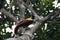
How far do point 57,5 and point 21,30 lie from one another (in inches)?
140

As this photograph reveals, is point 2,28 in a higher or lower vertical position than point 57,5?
lower

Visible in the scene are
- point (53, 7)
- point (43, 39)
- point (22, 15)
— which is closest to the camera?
point (22, 15)

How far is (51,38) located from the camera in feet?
20.0

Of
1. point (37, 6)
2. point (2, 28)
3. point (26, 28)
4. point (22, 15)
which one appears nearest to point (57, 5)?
point (37, 6)

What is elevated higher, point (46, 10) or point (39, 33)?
A: point (46, 10)

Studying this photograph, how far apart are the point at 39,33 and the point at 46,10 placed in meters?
0.98

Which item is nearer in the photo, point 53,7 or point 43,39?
point 43,39

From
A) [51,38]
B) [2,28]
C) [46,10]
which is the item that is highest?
[46,10]

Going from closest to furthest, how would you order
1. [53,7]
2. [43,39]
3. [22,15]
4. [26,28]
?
[26,28]
[22,15]
[43,39]
[53,7]

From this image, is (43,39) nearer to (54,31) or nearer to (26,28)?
(54,31)

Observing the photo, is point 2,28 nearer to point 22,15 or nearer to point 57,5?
point 57,5

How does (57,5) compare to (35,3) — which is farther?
(35,3)

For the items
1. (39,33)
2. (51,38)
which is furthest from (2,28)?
(51,38)

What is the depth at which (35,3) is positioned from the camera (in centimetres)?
671
